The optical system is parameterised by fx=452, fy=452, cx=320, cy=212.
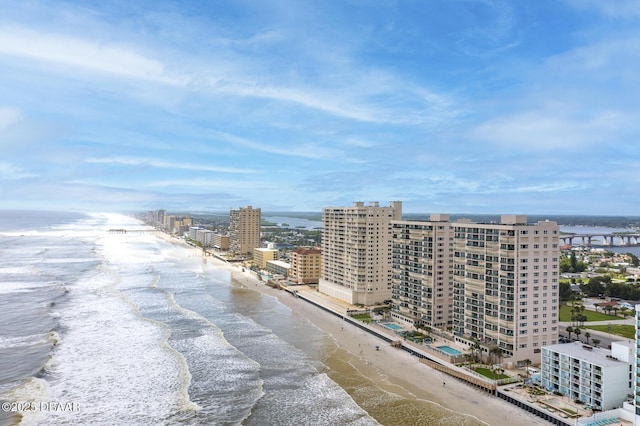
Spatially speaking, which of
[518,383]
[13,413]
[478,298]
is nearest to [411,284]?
[478,298]

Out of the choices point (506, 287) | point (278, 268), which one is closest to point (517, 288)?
point (506, 287)

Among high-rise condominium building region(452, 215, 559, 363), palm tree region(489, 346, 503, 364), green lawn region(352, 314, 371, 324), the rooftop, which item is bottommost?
green lawn region(352, 314, 371, 324)

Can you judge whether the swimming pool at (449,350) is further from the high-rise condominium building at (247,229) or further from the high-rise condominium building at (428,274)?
the high-rise condominium building at (247,229)

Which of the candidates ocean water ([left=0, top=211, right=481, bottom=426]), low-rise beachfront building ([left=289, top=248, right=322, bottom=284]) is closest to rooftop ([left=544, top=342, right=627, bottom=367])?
ocean water ([left=0, top=211, right=481, bottom=426])

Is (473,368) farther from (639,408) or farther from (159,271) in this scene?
(159,271)

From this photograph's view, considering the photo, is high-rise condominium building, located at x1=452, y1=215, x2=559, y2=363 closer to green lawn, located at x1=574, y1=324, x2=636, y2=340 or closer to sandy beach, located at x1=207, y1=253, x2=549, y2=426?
sandy beach, located at x1=207, y1=253, x2=549, y2=426

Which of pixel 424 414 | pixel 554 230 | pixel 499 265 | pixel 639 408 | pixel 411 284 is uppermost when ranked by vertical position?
pixel 554 230

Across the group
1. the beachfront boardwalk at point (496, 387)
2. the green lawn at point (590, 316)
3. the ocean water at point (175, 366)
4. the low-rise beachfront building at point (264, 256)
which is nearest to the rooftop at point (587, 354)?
the beachfront boardwalk at point (496, 387)
